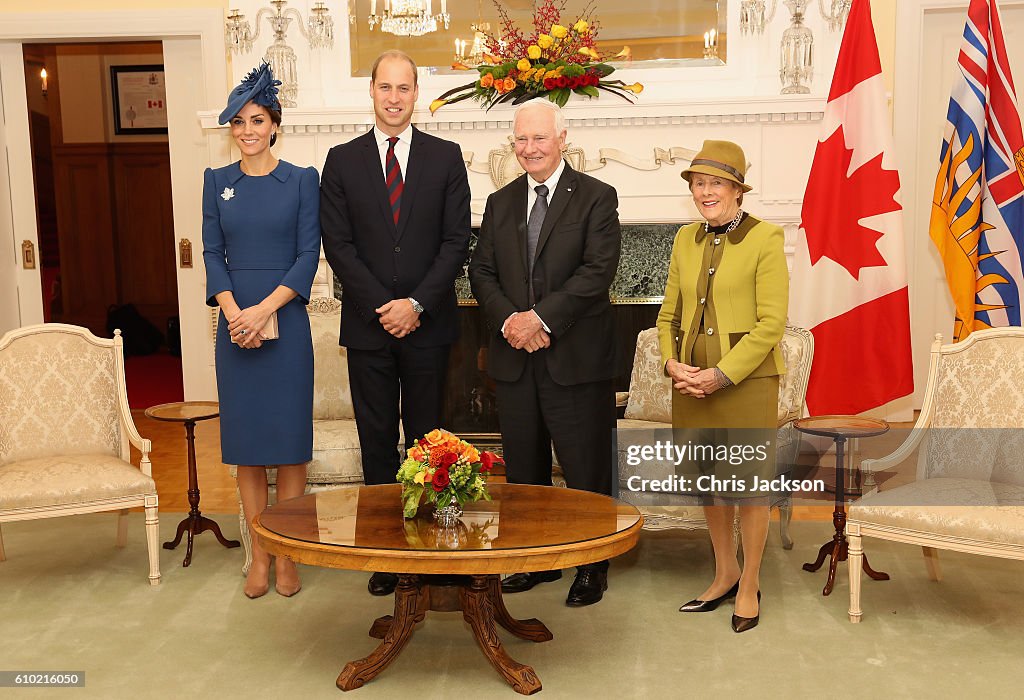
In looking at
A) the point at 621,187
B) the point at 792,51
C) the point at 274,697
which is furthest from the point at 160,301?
the point at 274,697

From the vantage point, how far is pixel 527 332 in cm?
364

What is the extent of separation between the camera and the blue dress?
3.79 m

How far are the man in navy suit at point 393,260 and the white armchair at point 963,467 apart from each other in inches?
64.3

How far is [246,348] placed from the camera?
3.82 m

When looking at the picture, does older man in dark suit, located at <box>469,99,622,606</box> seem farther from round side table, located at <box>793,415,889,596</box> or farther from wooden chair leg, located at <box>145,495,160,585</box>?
wooden chair leg, located at <box>145,495,160,585</box>

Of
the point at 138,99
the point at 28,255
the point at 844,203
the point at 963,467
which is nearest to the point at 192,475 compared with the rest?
the point at 963,467

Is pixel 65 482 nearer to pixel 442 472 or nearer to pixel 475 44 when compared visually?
pixel 442 472

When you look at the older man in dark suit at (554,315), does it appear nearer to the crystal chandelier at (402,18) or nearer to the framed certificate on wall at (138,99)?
the crystal chandelier at (402,18)

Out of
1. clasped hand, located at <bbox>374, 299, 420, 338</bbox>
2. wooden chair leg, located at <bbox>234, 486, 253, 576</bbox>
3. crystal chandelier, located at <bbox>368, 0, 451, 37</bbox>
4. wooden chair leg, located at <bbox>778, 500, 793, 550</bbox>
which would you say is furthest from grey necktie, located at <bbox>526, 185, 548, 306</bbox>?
crystal chandelier, located at <bbox>368, 0, 451, 37</bbox>

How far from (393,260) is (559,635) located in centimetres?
148

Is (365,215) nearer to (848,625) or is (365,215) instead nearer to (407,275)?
(407,275)

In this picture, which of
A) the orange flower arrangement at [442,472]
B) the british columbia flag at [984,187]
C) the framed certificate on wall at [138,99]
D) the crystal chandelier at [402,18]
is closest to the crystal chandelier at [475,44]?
the crystal chandelier at [402,18]

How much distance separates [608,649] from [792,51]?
370 cm

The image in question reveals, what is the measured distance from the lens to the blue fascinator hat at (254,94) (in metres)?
3.67
